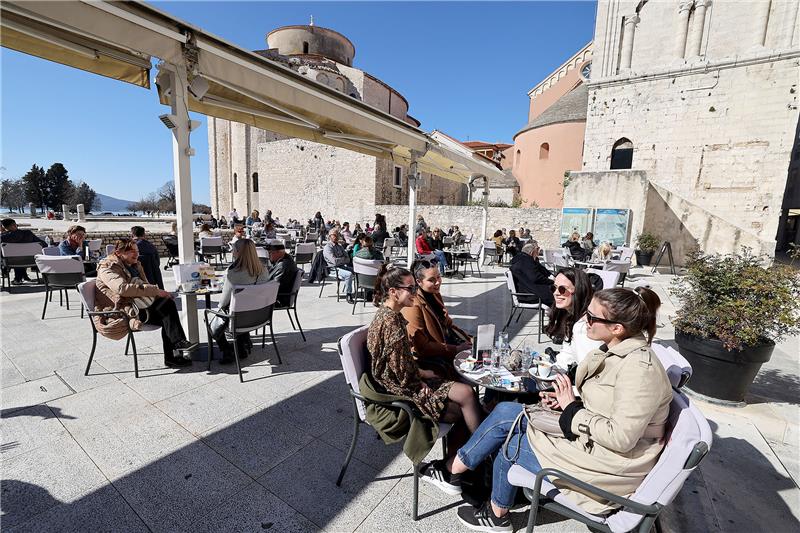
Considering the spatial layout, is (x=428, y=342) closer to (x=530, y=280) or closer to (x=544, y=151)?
(x=530, y=280)

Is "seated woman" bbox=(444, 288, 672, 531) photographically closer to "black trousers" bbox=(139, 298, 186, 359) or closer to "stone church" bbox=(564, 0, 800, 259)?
"black trousers" bbox=(139, 298, 186, 359)

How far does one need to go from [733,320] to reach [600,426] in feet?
7.52

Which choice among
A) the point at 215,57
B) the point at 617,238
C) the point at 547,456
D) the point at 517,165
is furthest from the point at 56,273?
the point at 517,165

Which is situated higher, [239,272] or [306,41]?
[306,41]

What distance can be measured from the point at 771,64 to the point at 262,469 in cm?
1695

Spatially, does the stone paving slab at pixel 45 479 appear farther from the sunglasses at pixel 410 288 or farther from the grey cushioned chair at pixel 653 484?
the grey cushioned chair at pixel 653 484

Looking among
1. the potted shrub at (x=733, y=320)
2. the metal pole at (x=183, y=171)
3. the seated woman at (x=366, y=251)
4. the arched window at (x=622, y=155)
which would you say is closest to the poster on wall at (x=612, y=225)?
the arched window at (x=622, y=155)

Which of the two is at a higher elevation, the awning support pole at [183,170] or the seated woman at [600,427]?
the awning support pole at [183,170]

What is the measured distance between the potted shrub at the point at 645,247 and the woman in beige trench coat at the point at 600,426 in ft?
39.1

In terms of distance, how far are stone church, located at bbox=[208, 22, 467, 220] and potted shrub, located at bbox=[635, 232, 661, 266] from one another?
12.6 m

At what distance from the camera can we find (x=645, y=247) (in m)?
11.6

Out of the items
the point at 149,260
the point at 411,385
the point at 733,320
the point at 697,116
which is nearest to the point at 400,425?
the point at 411,385

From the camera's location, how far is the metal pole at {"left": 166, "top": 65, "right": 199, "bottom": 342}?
3.10 meters

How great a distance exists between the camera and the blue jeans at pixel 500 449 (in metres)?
1.69
